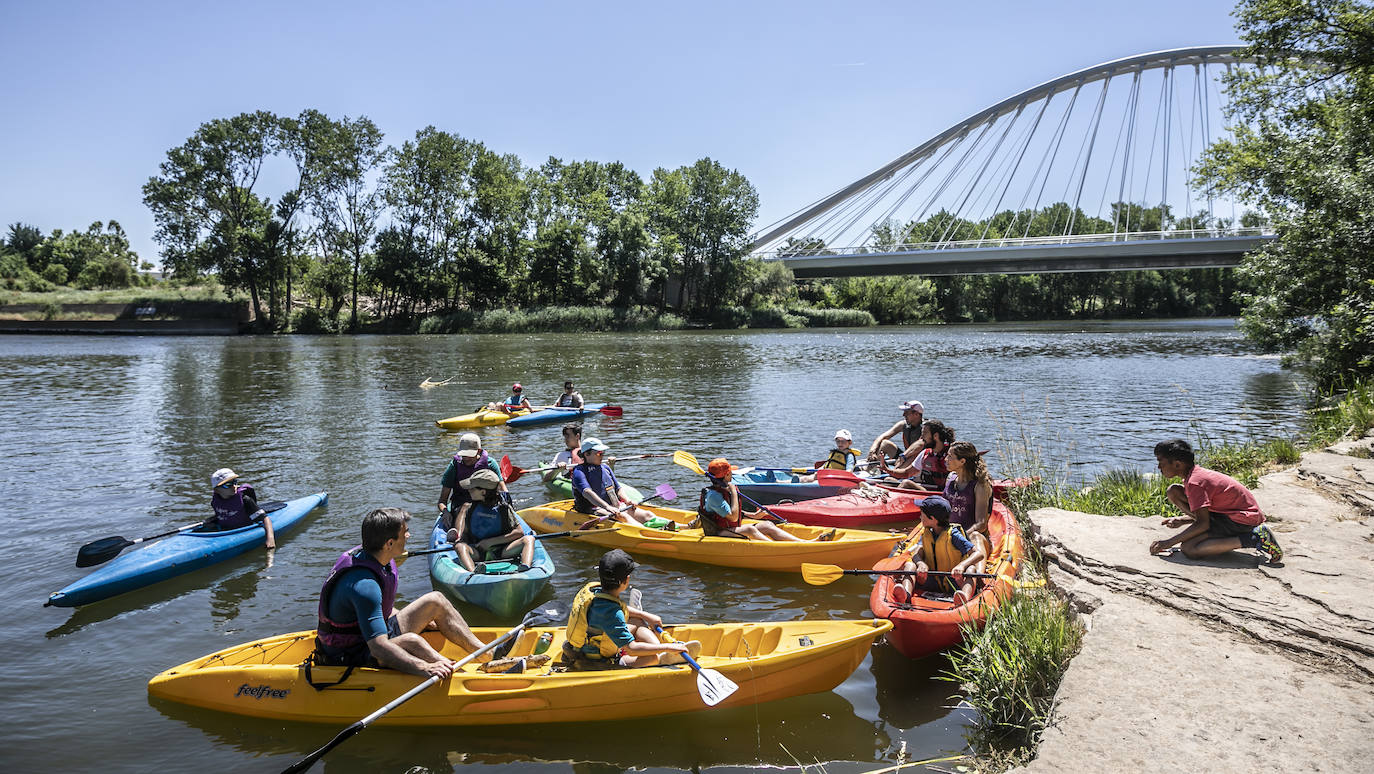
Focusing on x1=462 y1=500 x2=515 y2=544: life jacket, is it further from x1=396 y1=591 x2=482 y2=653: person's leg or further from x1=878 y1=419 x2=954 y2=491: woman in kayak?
x1=878 y1=419 x2=954 y2=491: woman in kayak

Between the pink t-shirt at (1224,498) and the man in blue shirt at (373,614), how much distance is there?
6.33 metres

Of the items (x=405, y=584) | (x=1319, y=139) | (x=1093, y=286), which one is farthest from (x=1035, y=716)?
(x=1093, y=286)

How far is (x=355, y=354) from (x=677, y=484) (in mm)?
31196

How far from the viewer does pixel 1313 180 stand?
50.4 ft

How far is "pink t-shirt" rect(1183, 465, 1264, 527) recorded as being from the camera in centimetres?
646

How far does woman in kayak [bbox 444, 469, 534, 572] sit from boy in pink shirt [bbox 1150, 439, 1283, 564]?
6.05m

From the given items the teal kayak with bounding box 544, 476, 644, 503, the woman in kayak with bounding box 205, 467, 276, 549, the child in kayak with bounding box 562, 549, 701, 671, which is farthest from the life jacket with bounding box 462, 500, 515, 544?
the teal kayak with bounding box 544, 476, 644, 503

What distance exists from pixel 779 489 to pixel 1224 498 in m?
5.80

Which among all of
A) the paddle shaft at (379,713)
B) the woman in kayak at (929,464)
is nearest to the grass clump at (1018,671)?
the paddle shaft at (379,713)

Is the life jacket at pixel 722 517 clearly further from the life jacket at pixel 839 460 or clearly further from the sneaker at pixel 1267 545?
the sneaker at pixel 1267 545

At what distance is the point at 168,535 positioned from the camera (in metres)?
8.77

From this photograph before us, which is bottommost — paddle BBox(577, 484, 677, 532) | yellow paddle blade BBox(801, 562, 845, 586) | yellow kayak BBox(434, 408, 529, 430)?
paddle BBox(577, 484, 677, 532)

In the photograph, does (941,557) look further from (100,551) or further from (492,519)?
(100,551)

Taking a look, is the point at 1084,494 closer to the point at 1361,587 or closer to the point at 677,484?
the point at 1361,587
